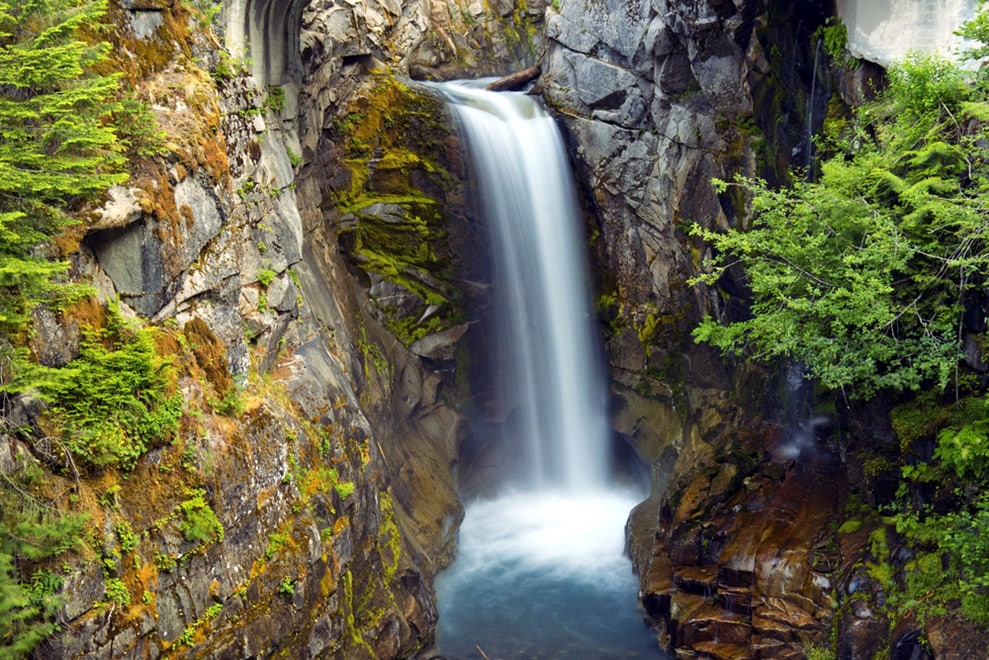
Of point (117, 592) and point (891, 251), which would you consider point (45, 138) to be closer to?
point (117, 592)

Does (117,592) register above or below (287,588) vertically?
above

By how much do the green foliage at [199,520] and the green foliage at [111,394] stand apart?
797mm

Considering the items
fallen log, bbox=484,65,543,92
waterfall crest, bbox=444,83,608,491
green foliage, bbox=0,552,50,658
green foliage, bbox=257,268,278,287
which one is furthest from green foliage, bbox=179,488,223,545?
fallen log, bbox=484,65,543,92

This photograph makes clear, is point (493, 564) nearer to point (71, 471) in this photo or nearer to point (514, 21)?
point (71, 471)

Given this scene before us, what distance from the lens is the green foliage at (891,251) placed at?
10000 mm

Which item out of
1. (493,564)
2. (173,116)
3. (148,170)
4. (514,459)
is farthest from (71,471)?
(514,459)

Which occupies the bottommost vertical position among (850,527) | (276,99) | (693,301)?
(850,527)

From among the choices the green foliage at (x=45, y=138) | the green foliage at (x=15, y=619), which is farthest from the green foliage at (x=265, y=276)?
the green foliage at (x=15, y=619)

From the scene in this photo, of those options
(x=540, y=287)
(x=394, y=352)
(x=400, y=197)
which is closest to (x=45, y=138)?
(x=394, y=352)

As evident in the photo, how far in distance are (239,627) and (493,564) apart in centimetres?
744

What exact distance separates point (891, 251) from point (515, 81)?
12730 mm

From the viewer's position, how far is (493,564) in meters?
15.9

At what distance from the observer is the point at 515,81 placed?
67.5 feet

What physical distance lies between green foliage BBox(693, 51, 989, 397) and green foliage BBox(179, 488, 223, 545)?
8.04 m
